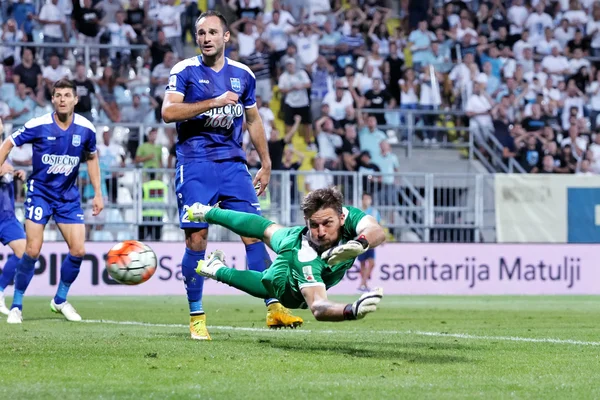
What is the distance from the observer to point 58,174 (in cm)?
1125

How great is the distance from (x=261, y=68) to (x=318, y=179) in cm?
371

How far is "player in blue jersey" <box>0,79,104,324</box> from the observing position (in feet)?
36.4

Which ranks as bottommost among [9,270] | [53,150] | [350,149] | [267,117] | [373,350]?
[9,270]

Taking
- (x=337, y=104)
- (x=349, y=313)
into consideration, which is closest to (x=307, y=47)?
(x=337, y=104)

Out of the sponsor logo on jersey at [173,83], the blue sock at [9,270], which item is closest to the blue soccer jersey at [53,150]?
the blue sock at [9,270]

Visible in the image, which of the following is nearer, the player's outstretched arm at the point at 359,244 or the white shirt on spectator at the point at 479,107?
the player's outstretched arm at the point at 359,244

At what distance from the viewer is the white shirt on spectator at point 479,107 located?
22750 mm

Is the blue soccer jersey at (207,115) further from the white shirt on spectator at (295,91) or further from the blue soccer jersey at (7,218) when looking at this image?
the white shirt on spectator at (295,91)

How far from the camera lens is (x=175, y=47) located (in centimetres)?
2241

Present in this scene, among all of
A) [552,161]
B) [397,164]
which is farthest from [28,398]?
[552,161]

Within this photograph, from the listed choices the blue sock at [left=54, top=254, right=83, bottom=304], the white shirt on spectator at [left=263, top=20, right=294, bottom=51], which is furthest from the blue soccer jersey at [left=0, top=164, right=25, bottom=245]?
the white shirt on spectator at [left=263, top=20, right=294, bottom=51]

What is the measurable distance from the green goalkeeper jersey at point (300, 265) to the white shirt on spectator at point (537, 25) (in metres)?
19.0

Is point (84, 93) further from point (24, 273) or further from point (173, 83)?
point (173, 83)

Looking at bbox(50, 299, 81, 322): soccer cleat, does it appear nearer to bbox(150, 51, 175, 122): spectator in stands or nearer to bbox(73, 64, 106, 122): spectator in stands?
bbox(73, 64, 106, 122): spectator in stands
